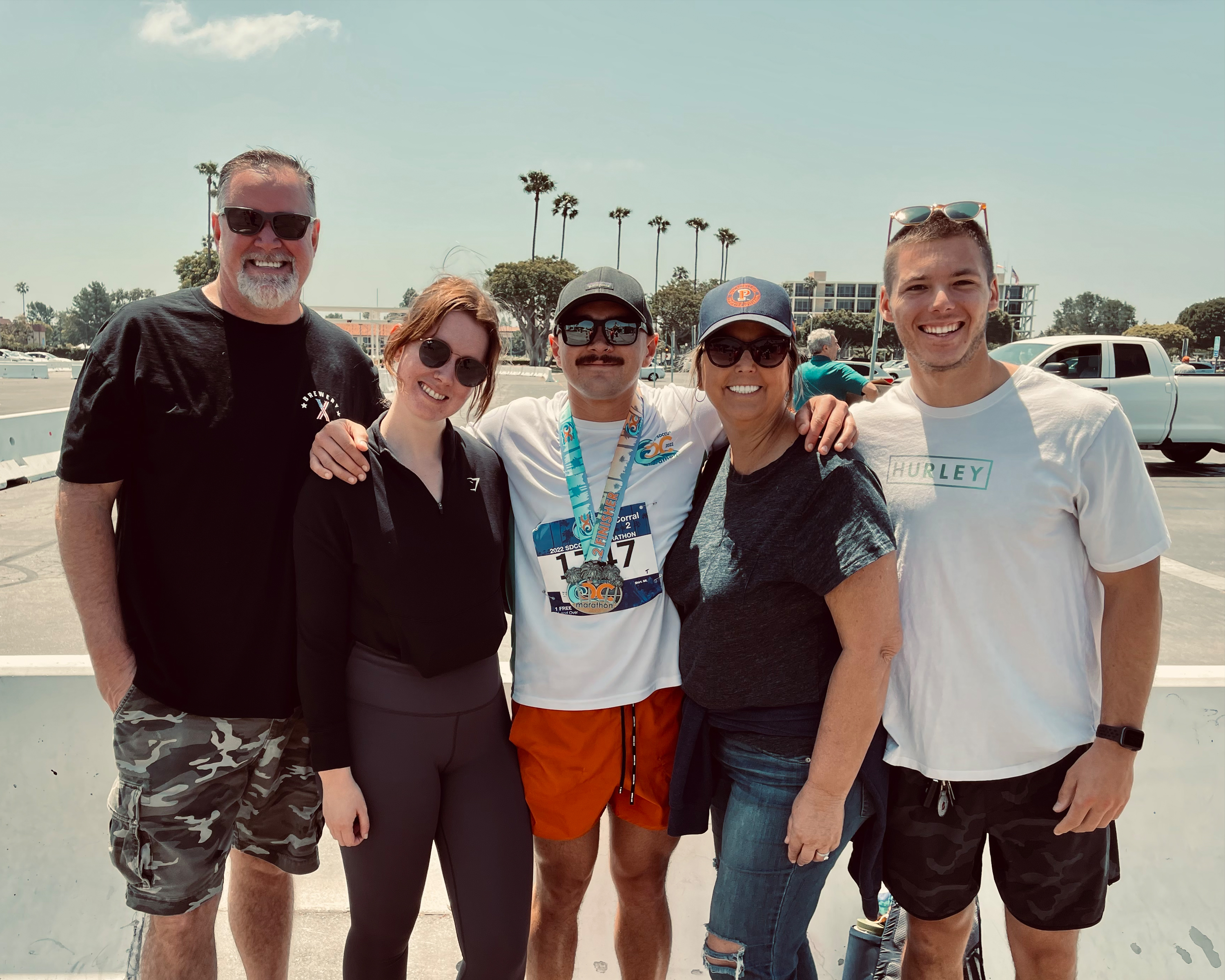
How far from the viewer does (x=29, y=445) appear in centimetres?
1133

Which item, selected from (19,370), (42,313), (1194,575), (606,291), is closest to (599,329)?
(606,291)

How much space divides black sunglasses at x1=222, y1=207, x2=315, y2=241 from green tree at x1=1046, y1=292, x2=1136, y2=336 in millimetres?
124310

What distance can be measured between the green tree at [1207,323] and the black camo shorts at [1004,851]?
372 ft

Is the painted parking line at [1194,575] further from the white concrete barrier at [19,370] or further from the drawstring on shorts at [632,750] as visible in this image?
the white concrete barrier at [19,370]

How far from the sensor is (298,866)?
2.54 metres

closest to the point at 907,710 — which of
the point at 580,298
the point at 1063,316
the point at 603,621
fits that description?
the point at 603,621

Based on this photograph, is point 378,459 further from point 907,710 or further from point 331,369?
point 907,710

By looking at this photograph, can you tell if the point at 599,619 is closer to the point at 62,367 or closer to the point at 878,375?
the point at 878,375

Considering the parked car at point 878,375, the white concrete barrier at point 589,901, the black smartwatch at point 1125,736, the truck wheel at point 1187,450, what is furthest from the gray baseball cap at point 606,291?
the truck wheel at point 1187,450

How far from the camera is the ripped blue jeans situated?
209cm

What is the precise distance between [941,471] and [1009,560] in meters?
0.31

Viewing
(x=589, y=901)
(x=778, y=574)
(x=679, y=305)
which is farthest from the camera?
(x=679, y=305)

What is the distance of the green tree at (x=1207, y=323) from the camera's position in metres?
92.2

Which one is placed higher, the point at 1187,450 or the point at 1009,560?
the point at 1187,450
